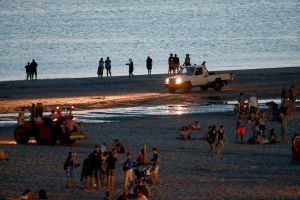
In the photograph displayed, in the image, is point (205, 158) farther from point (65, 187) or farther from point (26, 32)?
point (26, 32)

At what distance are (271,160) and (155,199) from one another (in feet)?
24.6

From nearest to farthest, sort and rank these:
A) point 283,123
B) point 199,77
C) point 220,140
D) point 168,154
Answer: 1. point 220,140
2. point 168,154
3. point 283,123
4. point 199,77

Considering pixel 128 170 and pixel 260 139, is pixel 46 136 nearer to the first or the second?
pixel 260 139

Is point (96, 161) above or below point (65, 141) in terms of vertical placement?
above

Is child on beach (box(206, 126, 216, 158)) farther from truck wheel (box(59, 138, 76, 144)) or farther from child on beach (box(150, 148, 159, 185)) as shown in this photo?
truck wheel (box(59, 138, 76, 144))

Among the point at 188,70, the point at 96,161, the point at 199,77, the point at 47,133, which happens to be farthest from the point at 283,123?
the point at 188,70

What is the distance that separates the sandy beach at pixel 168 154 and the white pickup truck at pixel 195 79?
60cm

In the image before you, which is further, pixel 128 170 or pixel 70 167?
pixel 70 167

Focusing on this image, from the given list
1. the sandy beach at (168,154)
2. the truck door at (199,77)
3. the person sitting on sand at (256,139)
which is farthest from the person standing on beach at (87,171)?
the truck door at (199,77)

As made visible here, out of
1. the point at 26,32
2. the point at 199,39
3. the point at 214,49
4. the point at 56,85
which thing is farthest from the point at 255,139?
the point at 26,32

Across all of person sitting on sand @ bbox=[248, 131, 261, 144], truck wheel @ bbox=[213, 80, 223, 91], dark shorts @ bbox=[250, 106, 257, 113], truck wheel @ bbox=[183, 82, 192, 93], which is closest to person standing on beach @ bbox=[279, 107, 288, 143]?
person sitting on sand @ bbox=[248, 131, 261, 144]

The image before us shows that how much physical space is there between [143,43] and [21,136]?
4465 inches

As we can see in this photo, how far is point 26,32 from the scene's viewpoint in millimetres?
170375

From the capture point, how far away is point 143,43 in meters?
150
